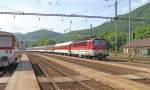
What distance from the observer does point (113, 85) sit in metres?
19.0

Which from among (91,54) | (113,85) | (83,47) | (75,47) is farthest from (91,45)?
(113,85)

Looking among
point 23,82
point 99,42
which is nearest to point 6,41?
point 23,82

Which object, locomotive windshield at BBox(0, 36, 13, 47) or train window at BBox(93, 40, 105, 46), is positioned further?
train window at BBox(93, 40, 105, 46)

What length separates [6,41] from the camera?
2973cm

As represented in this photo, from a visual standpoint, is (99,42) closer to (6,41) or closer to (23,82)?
(6,41)

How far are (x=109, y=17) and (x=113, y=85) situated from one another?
52347 millimetres

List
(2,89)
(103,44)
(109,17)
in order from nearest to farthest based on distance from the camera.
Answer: (2,89), (103,44), (109,17)

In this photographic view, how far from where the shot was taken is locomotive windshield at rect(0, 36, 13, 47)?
29366mm

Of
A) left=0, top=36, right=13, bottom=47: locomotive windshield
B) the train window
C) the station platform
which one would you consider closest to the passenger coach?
left=0, top=36, right=13, bottom=47: locomotive windshield

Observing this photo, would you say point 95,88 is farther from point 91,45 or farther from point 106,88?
point 91,45

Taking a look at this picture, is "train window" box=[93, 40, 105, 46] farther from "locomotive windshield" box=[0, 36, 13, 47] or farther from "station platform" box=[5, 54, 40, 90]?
"station platform" box=[5, 54, 40, 90]

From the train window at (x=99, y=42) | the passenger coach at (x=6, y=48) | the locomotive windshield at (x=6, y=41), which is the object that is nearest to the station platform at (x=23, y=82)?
the passenger coach at (x=6, y=48)

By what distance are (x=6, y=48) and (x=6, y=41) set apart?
2.03ft

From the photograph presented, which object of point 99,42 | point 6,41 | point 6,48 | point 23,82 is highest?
point 99,42
